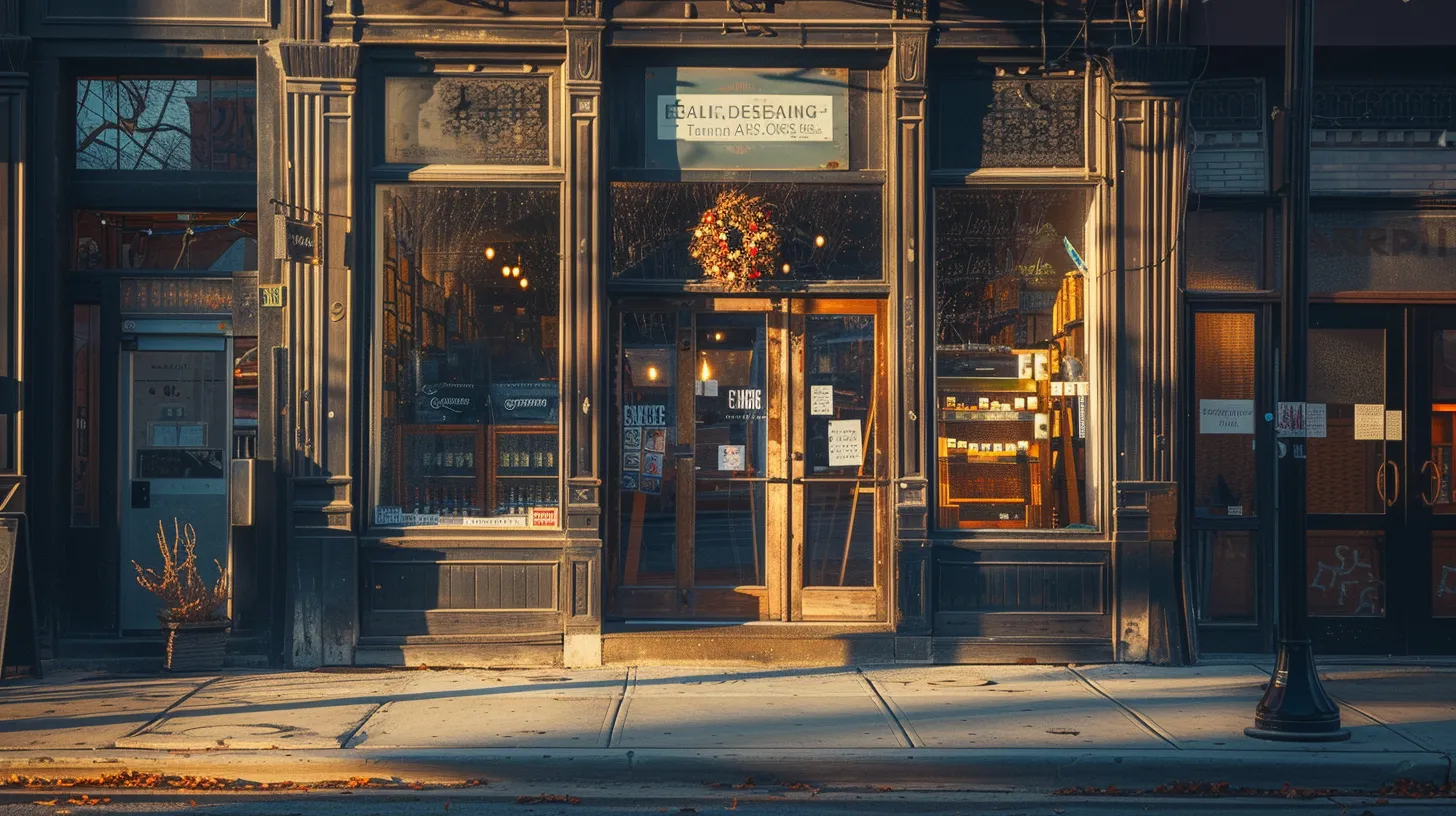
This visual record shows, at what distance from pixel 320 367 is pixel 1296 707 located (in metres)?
7.24

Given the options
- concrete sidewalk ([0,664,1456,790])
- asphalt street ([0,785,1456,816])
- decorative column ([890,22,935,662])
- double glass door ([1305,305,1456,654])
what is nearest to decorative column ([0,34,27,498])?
concrete sidewalk ([0,664,1456,790])

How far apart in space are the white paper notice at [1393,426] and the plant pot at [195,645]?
9175 mm

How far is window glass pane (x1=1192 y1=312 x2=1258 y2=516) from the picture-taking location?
1138cm

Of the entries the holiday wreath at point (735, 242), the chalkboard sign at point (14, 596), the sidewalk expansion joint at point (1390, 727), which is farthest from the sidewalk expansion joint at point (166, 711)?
the sidewalk expansion joint at point (1390, 727)

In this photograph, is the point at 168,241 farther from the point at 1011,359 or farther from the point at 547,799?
the point at 1011,359

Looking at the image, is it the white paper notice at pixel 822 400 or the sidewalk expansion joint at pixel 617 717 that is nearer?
the sidewalk expansion joint at pixel 617 717

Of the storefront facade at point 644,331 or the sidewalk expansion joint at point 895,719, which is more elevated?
the storefront facade at point 644,331

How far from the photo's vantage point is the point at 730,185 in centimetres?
1124

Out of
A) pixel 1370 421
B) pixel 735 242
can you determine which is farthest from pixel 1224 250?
pixel 735 242

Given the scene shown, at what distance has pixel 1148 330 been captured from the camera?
11086 millimetres

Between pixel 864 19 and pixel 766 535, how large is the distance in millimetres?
4100

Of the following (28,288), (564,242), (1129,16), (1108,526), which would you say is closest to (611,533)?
(564,242)

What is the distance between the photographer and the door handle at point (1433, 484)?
37.6 feet

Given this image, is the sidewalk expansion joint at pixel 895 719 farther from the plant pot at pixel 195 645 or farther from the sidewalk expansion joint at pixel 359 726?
the plant pot at pixel 195 645
